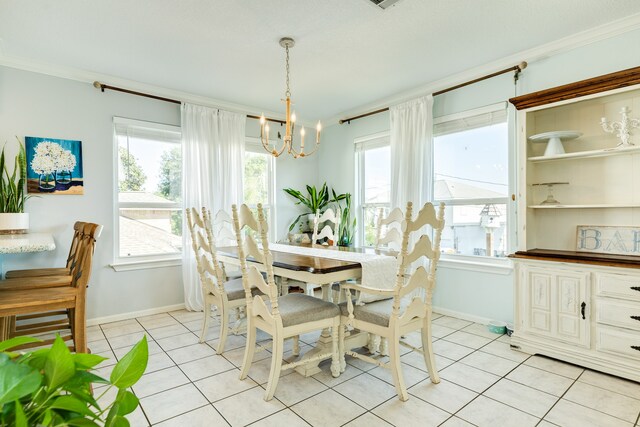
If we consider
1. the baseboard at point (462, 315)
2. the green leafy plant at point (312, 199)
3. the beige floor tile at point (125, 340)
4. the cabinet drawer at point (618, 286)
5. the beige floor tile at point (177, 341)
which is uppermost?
the green leafy plant at point (312, 199)

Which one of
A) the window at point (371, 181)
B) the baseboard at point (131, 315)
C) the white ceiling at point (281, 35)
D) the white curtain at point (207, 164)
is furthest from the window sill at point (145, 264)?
the window at point (371, 181)

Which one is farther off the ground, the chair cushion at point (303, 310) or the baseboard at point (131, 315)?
the chair cushion at point (303, 310)

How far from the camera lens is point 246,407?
2.03 metres

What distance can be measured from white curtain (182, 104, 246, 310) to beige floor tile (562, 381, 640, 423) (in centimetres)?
353

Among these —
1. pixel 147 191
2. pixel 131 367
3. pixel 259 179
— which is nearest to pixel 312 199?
pixel 259 179

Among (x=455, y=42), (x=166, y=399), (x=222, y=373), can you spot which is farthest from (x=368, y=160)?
(x=166, y=399)

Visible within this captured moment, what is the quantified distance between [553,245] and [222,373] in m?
2.89

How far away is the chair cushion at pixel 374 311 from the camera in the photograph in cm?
219

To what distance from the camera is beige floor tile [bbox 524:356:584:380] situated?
243cm

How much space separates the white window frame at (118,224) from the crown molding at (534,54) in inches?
109

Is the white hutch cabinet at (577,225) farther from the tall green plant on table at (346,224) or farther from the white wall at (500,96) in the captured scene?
the tall green plant on table at (346,224)

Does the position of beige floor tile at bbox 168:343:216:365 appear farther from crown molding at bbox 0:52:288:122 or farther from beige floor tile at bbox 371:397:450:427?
crown molding at bbox 0:52:288:122

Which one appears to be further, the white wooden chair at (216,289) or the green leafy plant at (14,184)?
the green leafy plant at (14,184)

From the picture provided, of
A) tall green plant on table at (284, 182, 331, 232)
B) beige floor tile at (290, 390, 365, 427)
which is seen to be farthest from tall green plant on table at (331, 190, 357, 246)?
beige floor tile at (290, 390, 365, 427)
